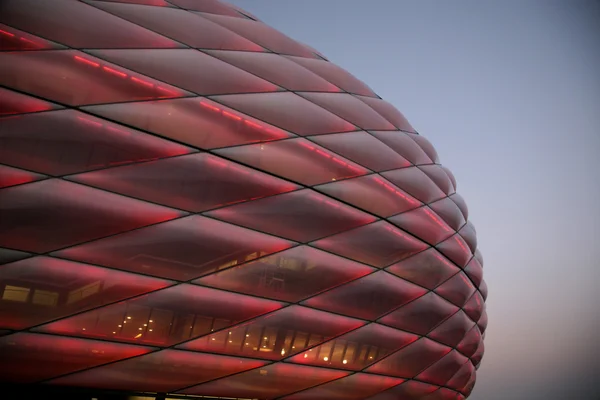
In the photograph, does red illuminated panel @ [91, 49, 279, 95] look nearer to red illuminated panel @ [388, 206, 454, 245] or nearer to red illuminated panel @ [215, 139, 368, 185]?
red illuminated panel @ [215, 139, 368, 185]

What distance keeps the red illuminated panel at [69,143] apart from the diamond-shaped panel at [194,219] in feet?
0.11

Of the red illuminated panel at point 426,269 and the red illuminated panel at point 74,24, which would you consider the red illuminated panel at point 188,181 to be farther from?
the red illuminated panel at point 426,269

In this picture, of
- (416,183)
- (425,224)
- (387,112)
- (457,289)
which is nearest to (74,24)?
(387,112)

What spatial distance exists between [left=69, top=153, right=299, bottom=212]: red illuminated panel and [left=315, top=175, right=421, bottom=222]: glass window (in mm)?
2044

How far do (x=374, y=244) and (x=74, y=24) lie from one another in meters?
8.87

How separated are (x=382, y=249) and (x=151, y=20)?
27.2ft

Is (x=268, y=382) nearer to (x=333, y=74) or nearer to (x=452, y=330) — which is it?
(x=452, y=330)

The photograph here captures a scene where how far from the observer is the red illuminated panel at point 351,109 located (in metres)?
13.2

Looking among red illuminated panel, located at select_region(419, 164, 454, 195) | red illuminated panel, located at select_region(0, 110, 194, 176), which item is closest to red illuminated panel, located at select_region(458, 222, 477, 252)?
red illuminated panel, located at select_region(419, 164, 454, 195)

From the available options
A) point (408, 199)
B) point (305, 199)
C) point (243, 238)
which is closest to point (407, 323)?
point (408, 199)

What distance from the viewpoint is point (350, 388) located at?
11.6 metres

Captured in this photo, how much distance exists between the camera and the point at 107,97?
9602 millimetres

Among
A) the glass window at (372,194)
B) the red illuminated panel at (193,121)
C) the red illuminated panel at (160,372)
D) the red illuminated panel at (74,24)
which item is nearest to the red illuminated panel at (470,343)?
the glass window at (372,194)

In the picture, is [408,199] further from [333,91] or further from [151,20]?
[151,20]
